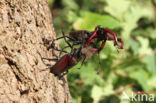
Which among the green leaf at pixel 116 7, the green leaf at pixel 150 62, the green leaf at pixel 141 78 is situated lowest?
the green leaf at pixel 141 78

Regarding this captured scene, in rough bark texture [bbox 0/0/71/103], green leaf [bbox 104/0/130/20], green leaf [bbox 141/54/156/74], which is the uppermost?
green leaf [bbox 104/0/130/20]

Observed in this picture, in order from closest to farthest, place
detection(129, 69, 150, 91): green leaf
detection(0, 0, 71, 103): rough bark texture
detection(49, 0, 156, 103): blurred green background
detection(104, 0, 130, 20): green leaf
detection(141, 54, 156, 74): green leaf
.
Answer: detection(0, 0, 71, 103): rough bark texture → detection(49, 0, 156, 103): blurred green background → detection(104, 0, 130, 20): green leaf → detection(129, 69, 150, 91): green leaf → detection(141, 54, 156, 74): green leaf

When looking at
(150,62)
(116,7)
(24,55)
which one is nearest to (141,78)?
(150,62)

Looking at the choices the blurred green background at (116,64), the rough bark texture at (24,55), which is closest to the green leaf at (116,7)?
the blurred green background at (116,64)

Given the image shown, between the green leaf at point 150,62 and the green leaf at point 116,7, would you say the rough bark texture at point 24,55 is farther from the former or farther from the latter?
the green leaf at point 150,62

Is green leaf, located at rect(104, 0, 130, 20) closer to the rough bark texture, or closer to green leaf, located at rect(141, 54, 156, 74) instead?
green leaf, located at rect(141, 54, 156, 74)

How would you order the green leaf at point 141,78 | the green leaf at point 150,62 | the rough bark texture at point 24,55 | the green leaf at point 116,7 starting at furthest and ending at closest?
the green leaf at point 150,62
the green leaf at point 141,78
the green leaf at point 116,7
the rough bark texture at point 24,55

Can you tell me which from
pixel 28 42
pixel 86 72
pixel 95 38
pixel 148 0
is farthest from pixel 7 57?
pixel 148 0

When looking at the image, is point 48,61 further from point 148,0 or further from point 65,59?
point 148,0

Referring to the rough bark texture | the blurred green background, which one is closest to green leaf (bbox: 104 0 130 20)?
the blurred green background
